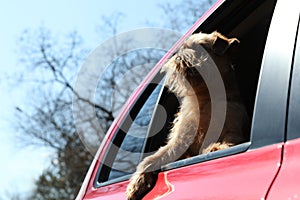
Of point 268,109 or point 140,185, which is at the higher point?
point 268,109

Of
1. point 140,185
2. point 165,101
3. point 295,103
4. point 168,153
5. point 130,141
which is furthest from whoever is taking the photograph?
point 130,141

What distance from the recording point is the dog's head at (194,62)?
10.7 feet

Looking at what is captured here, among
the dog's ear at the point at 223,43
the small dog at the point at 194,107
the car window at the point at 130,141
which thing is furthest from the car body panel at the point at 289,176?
the car window at the point at 130,141

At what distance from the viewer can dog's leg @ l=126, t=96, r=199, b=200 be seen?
2822mm

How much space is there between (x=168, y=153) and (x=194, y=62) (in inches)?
28.4

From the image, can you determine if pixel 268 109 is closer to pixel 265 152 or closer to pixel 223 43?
pixel 265 152

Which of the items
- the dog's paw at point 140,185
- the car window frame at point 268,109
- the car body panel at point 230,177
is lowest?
the dog's paw at point 140,185

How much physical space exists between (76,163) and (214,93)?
25.2 metres

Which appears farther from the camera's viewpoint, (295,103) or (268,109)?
(268,109)

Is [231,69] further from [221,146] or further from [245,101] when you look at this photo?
[221,146]

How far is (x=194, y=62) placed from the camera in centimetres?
352

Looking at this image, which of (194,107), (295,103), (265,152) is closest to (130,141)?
(194,107)

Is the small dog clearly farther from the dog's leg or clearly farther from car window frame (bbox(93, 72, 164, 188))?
car window frame (bbox(93, 72, 164, 188))

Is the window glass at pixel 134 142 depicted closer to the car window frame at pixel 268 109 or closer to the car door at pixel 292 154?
the car window frame at pixel 268 109
